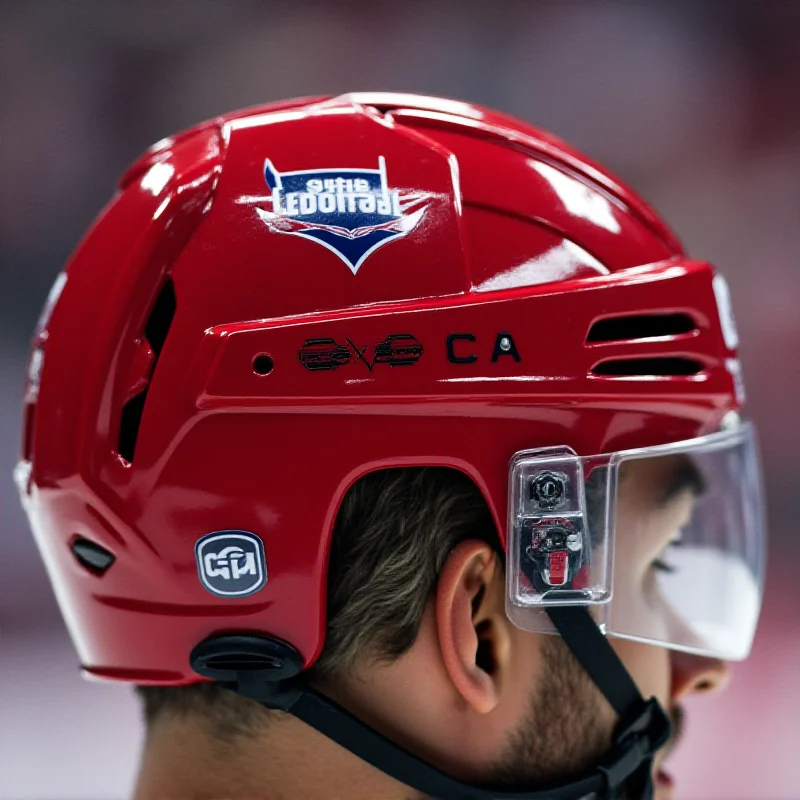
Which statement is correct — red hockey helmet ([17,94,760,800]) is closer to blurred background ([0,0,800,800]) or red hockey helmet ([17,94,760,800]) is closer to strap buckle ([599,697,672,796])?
strap buckle ([599,697,672,796])

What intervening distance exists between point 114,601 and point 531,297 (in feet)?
2.50

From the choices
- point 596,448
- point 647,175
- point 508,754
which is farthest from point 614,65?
point 508,754

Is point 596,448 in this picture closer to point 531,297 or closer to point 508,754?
point 531,297

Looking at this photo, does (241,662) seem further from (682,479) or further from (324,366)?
(682,479)

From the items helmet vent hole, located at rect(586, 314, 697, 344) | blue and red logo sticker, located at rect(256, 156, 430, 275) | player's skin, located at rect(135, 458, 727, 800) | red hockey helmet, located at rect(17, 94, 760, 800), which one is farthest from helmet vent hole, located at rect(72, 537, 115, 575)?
helmet vent hole, located at rect(586, 314, 697, 344)

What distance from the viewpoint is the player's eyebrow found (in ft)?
4.72

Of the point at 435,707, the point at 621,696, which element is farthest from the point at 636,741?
the point at 435,707

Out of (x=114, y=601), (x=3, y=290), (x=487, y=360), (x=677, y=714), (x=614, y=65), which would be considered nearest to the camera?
(x=487, y=360)

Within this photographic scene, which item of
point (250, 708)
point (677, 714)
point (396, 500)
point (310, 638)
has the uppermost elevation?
point (396, 500)

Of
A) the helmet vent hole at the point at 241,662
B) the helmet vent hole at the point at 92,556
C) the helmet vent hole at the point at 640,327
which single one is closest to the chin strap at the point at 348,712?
the helmet vent hole at the point at 241,662

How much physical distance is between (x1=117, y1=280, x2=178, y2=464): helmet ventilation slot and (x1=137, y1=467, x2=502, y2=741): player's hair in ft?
1.02

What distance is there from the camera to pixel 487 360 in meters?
1.24

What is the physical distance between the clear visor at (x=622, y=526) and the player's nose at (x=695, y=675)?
0.06 metres

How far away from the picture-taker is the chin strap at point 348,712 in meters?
1.32
